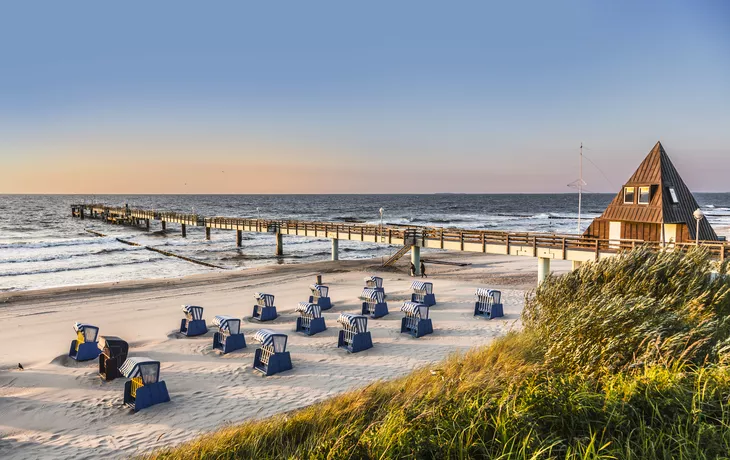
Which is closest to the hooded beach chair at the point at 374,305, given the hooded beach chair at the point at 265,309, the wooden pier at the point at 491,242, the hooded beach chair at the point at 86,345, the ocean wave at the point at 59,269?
the hooded beach chair at the point at 265,309

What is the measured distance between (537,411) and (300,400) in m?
5.87

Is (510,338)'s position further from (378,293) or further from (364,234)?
(364,234)

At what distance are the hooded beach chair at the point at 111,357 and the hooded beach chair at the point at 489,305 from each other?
1177cm

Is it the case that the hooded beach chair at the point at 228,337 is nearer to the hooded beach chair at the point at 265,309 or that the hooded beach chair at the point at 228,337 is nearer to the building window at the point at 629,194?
the hooded beach chair at the point at 265,309

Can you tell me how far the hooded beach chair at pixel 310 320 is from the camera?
48.5 feet

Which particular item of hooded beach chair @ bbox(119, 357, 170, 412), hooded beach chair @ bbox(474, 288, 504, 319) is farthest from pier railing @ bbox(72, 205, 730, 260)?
hooded beach chair @ bbox(119, 357, 170, 412)

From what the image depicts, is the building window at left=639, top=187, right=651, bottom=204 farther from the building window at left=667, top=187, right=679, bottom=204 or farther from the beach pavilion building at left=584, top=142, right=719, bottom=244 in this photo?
the building window at left=667, top=187, right=679, bottom=204

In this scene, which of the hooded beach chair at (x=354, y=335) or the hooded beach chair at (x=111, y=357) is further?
the hooded beach chair at (x=354, y=335)

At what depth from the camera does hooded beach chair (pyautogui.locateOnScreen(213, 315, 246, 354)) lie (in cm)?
1300

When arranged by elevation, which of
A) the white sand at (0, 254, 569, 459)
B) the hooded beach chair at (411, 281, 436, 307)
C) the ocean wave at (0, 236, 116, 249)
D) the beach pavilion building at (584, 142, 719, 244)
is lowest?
the white sand at (0, 254, 569, 459)

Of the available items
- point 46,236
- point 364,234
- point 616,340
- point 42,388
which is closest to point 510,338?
point 616,340

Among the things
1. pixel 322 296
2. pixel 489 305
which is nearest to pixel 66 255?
pixel 322 296

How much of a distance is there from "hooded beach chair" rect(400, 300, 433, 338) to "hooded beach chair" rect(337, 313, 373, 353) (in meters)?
1.79

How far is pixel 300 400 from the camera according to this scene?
9.86m
